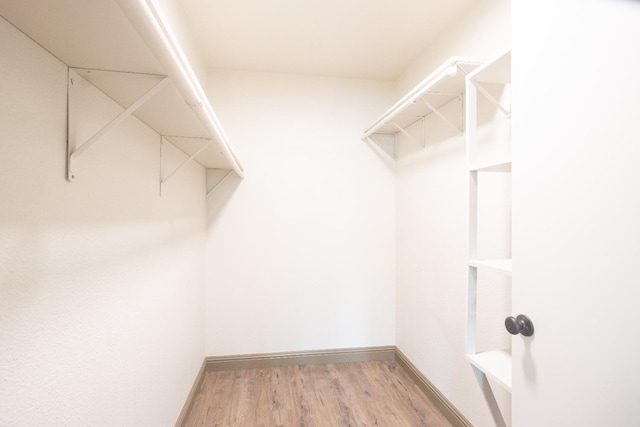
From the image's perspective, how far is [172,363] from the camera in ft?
4.91

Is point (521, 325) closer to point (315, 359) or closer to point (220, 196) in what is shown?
point (315, 359)

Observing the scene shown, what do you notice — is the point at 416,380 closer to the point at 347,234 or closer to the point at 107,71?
the point at 347,234

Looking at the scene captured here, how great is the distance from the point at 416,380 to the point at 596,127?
200cm

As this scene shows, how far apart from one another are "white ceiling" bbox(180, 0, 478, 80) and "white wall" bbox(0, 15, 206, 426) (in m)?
0.98

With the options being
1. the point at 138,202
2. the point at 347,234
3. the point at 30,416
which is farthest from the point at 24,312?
the point at 347,234

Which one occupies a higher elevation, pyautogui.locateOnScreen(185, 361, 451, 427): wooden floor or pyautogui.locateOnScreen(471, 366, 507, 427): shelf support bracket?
pyautogui.locateOnScreen(471, 366, 507, 427): shelf support bracket

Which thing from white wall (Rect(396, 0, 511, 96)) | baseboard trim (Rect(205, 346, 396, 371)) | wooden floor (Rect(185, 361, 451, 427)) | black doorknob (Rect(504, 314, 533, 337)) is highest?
white wall (Rect(396, 0, 511, 96))

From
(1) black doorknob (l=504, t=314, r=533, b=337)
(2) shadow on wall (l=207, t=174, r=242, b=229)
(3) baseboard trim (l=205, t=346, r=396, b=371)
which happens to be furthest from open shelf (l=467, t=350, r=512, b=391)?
(2) shadow on wall (l=207, t=174, r=242, b=229)

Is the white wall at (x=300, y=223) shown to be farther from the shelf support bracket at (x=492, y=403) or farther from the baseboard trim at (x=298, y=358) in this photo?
the shelf support bracket at (x=492, y=403)

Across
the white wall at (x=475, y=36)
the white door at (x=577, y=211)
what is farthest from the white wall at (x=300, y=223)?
the white door at (x=577, y=211)

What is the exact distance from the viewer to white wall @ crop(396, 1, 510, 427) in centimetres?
140

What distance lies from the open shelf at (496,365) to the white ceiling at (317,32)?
5.78ft

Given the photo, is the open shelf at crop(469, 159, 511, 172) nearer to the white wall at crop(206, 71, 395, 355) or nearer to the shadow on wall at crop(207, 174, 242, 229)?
the white wall at crop(206, 71, 395, 355)

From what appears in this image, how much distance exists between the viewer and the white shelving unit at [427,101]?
1309mm
